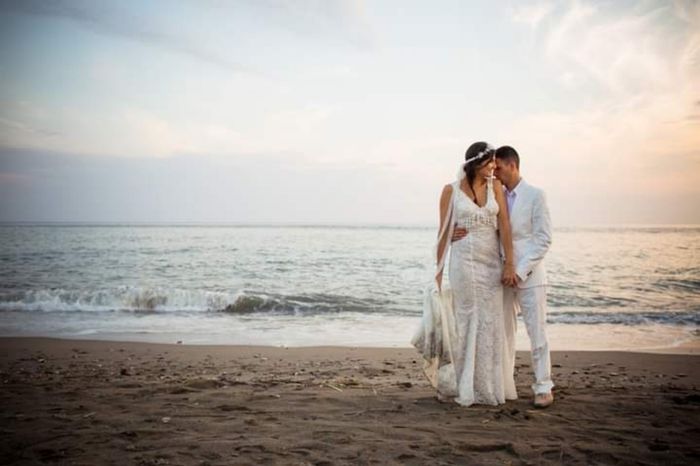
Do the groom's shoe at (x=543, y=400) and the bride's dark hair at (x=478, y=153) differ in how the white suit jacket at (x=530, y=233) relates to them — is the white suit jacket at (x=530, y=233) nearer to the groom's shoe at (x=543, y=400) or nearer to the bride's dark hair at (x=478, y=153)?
the bride's dark hair at (x=478, y=153)

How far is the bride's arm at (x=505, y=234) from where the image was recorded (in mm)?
4578

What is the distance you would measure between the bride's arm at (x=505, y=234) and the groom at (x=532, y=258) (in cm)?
6

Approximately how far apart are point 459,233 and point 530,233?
0.64 meters

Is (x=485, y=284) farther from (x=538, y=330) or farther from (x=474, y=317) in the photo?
(x=538, y=330)

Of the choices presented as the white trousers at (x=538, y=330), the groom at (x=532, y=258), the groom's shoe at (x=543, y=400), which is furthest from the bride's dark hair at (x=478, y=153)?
the groom's shoe at (x=543, y=400)

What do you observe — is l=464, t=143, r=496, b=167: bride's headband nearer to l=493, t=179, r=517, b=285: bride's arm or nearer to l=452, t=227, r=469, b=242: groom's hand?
l=493, t=179, r=517, b=285: bride's arm

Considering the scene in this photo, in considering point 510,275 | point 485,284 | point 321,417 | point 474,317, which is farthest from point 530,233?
point 321,417

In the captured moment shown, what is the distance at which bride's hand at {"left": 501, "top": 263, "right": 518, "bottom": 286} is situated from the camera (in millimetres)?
4566

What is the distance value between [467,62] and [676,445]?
1533 cm

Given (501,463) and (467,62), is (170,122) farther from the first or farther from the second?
(501,463)

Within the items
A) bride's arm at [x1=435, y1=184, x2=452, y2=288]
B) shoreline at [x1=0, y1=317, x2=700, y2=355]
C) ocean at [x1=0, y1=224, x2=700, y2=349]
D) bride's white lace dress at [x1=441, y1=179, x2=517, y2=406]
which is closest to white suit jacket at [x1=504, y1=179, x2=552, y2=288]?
bride's white lace dress at [x1=441, y1=179, x2=517, y2=406]

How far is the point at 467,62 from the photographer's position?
16891mm

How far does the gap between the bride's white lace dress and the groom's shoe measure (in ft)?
0.97

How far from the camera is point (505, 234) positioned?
463cm
